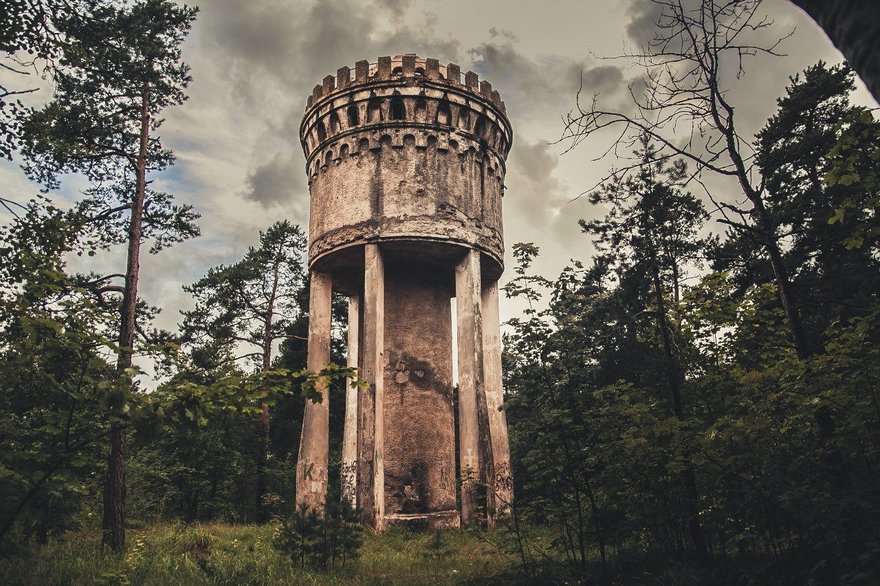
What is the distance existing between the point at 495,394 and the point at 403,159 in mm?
6369

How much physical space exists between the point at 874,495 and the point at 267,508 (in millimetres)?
18992

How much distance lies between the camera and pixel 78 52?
599cm

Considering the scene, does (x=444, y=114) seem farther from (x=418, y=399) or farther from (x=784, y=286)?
(x=784, y=286)

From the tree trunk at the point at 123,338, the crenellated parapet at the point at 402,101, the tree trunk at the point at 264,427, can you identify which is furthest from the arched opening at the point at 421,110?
the tree trunk at the point at 264,427

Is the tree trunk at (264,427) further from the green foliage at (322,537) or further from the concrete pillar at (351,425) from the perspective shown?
the green foliage at (322,537)

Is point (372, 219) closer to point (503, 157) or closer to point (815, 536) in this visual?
point (503, 157)

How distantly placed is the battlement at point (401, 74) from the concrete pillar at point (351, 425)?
593 centimetres

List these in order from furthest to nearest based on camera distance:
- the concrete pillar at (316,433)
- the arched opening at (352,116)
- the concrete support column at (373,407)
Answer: the arched opening at (352,116) < the concrete pillar at (316,433) < the concrete support column at (373,407)

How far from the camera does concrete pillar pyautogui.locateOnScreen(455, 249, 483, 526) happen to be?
12.7 meters

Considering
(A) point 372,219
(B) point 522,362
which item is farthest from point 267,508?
(B) point 522,362

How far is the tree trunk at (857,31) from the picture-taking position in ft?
3.93

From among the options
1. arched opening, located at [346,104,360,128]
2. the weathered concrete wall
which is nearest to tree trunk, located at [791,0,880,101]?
the weathered concrete wall

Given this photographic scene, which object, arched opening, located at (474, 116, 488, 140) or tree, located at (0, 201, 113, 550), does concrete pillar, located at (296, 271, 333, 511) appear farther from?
tree, located at (0, 201, 113, 550)

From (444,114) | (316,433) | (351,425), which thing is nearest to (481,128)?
(444,114)
